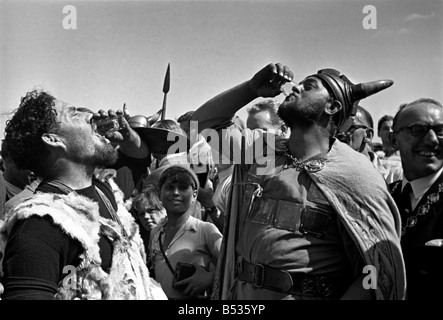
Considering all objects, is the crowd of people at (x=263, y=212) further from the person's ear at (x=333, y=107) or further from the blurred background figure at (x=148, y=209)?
the blurred background figure at (x=148, y=209)

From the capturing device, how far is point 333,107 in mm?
3549

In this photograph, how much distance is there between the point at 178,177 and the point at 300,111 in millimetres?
1257

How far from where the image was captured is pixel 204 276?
3.97 meters

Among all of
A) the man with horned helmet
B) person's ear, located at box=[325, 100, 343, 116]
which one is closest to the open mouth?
the man with horned helmet

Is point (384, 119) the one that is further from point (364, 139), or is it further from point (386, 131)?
point (364, 139)

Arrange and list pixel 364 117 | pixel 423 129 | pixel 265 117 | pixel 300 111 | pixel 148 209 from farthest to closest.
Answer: pixel 364 117
pixel 265 117
pixel 148 209
pixel 423 129
pixel 300 111

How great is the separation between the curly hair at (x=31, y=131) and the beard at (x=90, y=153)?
0.12 m

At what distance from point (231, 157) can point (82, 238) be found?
121cm

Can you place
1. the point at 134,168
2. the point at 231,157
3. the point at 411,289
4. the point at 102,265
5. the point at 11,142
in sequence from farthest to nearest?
the point at 134,168
the point at 231,157
the point at 411,289
the point at 11,142
the point at 102,265

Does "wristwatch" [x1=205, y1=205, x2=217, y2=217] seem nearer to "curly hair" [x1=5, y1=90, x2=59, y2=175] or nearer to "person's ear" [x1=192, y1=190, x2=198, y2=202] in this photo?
"person's ear" [x1=192, y1=190, x2=198, y2=202]

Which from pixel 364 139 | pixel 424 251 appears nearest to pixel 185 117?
pixel 364 139

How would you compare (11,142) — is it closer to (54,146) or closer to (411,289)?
(54,146)

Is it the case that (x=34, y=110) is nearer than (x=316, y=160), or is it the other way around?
(x=34, y=110)
